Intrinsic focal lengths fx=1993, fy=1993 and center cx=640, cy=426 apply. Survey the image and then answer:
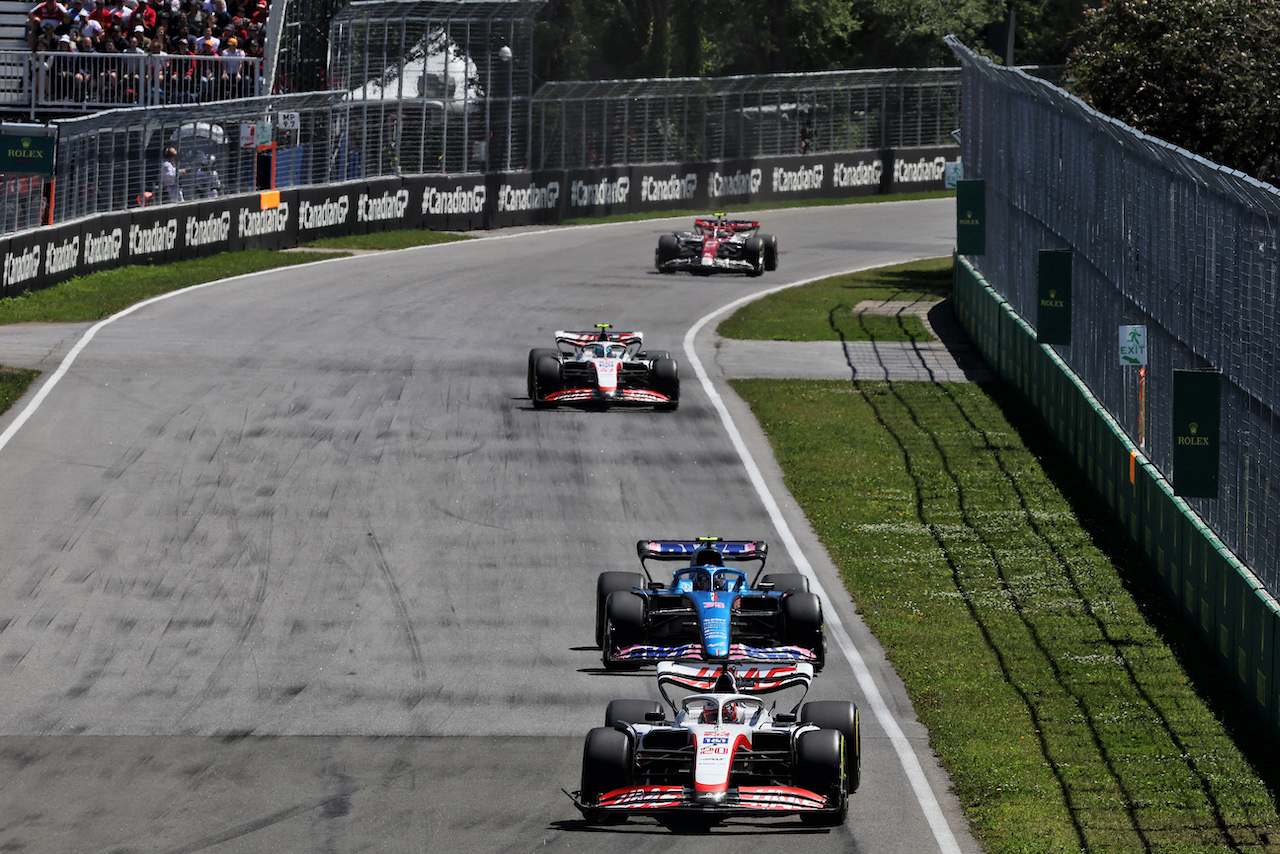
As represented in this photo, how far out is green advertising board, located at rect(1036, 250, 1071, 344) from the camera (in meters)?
24.0

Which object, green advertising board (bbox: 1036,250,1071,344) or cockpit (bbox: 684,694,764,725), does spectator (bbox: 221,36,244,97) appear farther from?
cockpit (bbox: 684,694,764,725)

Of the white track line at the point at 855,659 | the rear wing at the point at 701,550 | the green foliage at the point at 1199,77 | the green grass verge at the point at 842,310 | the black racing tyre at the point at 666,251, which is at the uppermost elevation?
the green foliage at the point at 1199,77

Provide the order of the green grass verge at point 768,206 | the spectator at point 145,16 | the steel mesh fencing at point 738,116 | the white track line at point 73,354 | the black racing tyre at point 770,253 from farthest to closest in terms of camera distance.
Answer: the green grass verge at point 768,206, the steel mesh fencing at point 738,116, the spectator at point 145,16, the black racing tyre at point 770,253, the white track line at point 73,354

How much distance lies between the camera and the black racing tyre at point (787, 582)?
52.8 ft

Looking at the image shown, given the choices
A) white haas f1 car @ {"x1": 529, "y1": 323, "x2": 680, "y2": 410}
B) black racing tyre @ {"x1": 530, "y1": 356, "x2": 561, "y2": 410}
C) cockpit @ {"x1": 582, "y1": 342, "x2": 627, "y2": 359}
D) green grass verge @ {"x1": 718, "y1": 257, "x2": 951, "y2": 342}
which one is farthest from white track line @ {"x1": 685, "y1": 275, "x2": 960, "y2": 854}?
green grass verge @ {"x1": 718, "y1": 257, "x2": 951, "y2": 342}

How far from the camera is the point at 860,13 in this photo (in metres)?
82.6

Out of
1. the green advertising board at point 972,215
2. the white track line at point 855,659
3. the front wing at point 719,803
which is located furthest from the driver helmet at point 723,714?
the green advertising board at point 972,215

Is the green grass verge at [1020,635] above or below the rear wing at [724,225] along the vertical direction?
below

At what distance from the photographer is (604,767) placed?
11.8 m

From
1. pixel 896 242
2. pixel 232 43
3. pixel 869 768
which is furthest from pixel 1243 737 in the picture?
pixel 232 43

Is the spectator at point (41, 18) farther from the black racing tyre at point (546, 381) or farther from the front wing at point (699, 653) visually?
the front wing at point (699, 653)

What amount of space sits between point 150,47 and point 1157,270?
34987 millimetres

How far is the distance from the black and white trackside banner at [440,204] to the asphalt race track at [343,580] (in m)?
3.18

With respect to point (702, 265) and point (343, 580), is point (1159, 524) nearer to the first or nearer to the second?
point (343, 580)
